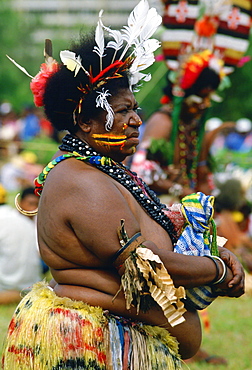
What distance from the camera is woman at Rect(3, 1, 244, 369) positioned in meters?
2.62

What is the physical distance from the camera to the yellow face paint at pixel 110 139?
2.83 meters

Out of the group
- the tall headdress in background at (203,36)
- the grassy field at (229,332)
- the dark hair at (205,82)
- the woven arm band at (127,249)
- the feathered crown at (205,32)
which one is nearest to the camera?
the woven arm band at (127,249)

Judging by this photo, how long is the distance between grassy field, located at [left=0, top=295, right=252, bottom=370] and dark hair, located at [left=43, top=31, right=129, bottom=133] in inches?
105

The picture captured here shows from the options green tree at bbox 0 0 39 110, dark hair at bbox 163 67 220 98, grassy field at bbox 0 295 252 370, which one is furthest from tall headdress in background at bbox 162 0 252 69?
green tree at bbox 0 0 39 110

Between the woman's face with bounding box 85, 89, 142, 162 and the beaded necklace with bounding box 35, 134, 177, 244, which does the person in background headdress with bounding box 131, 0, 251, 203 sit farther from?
the woman's face with bounding box 85, 89, 142, 162

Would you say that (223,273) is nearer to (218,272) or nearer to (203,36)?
(218,272)

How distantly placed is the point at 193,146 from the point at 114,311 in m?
3.31

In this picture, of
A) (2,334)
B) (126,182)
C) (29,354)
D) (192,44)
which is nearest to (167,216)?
(126,182)

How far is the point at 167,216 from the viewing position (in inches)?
120

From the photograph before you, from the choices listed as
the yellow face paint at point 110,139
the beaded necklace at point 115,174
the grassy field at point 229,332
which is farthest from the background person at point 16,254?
the yellow face paint at point 110,139

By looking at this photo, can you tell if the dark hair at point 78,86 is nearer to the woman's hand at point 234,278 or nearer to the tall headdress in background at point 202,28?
the woman's hand at point 234,278

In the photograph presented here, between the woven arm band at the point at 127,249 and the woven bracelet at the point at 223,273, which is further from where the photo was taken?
the woven bracelet at the point at 223,273

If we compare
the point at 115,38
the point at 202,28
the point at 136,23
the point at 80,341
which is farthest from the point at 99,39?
the point at 202,28

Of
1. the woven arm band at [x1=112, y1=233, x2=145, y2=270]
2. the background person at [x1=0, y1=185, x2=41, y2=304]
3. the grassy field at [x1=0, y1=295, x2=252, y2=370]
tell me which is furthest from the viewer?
the background person at [x1=0, y1=185, x2=41, y2=304]
